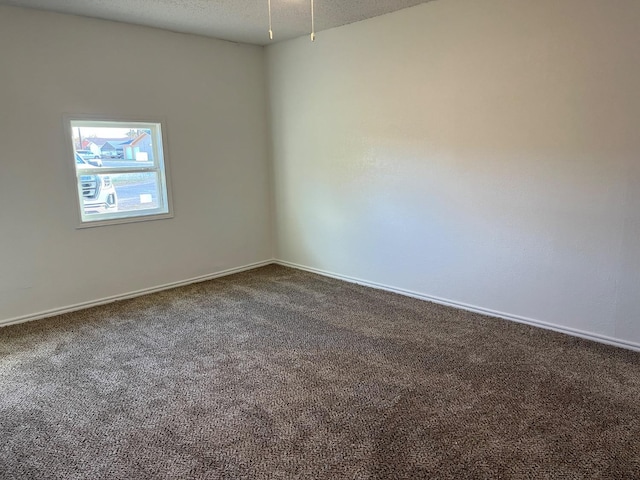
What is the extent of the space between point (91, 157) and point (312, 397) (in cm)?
308

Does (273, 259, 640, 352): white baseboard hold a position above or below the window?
below

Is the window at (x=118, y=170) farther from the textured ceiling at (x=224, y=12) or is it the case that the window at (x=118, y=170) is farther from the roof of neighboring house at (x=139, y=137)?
the textured ceiling at (x=224, y=12)

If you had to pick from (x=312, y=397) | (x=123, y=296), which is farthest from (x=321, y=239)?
(x=312, y=397)

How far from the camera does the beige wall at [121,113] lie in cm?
361

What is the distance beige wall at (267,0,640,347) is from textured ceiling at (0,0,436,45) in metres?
0.27

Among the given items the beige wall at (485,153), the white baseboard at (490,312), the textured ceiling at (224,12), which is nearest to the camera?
the beige wall at (485,153)

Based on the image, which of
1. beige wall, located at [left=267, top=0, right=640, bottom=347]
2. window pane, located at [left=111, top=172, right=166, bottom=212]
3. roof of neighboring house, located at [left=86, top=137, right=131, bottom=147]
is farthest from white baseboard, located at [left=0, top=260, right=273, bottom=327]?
roof of neighboring house, located at [left=86, top=137, right=131, bottom=147]

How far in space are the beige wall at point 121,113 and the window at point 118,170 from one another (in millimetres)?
109

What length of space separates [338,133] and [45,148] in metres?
2.70

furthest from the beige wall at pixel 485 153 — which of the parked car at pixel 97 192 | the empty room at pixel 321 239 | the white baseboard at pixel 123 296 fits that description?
the parked car at pixel 97 192

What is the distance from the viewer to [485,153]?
3.53 meters

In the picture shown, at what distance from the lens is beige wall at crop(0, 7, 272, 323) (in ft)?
11.8

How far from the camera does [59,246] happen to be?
154 inches

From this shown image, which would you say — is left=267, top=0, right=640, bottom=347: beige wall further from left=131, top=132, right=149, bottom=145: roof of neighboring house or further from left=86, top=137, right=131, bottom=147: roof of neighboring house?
left=86, top=137, right=131, bottom=147: roof of neighboring house
